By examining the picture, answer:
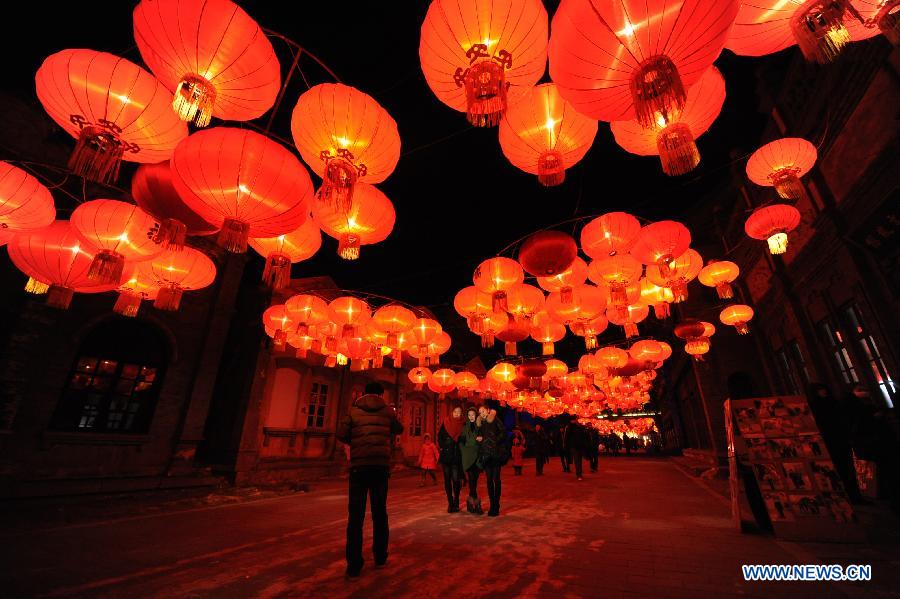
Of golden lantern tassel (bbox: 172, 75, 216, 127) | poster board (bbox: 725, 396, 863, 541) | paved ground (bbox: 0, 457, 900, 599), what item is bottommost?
paved ground (bbox: 0, 457, 900, 599)

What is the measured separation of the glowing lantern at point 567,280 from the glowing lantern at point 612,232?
37.0 inches

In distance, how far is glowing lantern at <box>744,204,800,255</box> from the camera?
16.7 feet

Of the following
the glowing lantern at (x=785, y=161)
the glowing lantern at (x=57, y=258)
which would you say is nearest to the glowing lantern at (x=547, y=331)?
the glowing lantern at (x=785, y=161)

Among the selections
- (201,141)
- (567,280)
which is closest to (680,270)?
(567,280)

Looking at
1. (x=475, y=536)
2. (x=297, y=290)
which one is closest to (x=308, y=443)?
(x=297, y=290)

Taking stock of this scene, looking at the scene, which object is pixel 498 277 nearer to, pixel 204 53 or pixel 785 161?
pixel 785 161

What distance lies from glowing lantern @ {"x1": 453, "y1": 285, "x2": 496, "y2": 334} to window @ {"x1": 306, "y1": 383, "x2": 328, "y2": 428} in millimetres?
8979

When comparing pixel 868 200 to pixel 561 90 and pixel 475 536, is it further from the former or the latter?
pixel 475 536

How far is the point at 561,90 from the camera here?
93.6 inches

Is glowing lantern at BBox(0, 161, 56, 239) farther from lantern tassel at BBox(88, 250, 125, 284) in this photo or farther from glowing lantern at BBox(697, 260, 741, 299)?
glowing lantern at BBox(697, 260, 741, 299)

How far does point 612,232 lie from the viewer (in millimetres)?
4652

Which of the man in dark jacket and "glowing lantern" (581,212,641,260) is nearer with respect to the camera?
the man in dark jacket

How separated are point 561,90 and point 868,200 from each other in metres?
6.14

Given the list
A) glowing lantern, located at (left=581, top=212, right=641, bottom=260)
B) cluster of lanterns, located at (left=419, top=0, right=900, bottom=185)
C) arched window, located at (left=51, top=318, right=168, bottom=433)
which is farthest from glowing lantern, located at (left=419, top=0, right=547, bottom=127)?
arched window, located at (left=51, top=318, right=168, bottom=433)
